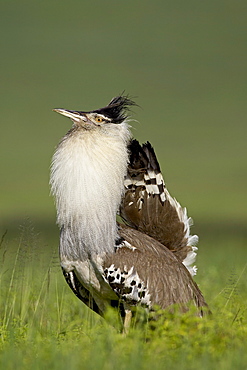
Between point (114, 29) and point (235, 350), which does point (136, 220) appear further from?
point (114, 29)

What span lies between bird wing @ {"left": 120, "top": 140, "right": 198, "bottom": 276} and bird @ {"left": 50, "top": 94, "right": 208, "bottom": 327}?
8.5 inches

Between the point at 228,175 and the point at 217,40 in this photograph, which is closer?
the point at 228,175

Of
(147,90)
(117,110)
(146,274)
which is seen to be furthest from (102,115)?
(147,90)

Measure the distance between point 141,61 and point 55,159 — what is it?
34501mm

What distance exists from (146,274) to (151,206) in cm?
71

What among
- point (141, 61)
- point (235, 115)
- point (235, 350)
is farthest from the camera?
point (141, 61)

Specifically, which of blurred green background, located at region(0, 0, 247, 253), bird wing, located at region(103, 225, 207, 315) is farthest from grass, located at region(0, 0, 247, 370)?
bird wing, located at region(103, 225, 207, 315)

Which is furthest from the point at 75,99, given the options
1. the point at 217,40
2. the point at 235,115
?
the point at 217,40

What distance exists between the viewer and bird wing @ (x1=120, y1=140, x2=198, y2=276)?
19.6 ft

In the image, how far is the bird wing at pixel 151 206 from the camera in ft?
19.6

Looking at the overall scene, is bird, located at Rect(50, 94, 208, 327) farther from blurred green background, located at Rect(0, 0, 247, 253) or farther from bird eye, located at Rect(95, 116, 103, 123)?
blurred green background, located at Rect(0, 0, 247, 253)

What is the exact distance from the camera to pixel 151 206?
600cm

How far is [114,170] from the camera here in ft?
18.1

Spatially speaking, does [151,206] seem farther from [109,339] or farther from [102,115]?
[109,339]
